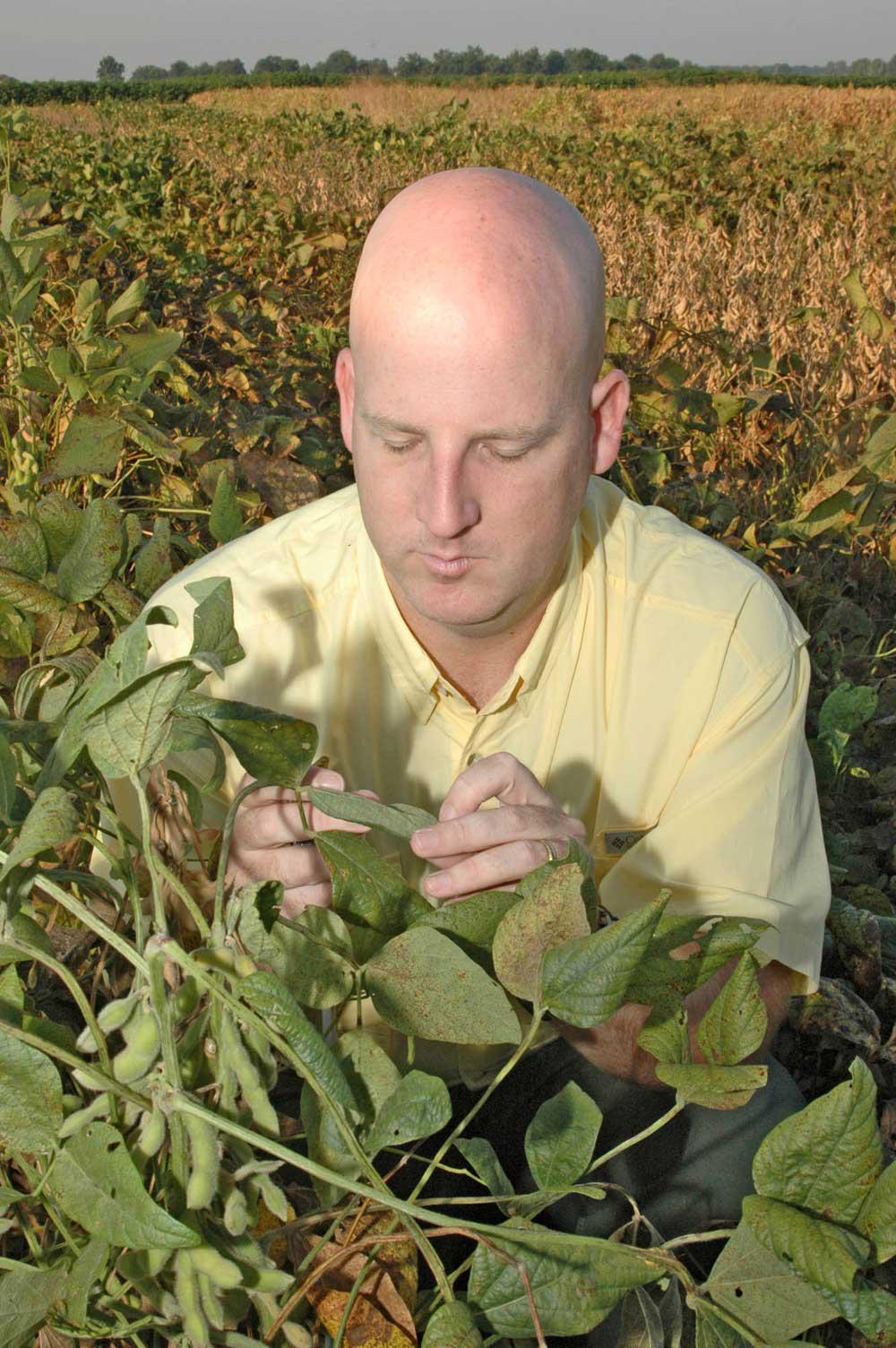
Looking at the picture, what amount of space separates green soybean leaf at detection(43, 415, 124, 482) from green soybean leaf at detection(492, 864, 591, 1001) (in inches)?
49.8

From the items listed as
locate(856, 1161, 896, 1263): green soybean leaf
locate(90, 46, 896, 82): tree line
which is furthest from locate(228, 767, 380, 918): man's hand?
locate(90, 46, 896, 82): tree line

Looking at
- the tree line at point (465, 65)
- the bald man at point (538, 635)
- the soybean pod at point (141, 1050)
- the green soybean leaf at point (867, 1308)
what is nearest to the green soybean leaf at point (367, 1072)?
the soybean pod at point (141, 1050)

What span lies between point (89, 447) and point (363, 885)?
1.25m

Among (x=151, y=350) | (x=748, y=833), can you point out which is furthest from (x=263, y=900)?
(x=151, y=350)

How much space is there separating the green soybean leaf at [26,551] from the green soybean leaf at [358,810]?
1.88 ft

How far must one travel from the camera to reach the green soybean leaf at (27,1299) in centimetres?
56

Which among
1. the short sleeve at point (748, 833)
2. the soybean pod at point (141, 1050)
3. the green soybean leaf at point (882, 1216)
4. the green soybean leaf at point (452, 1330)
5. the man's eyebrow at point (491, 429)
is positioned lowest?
the short sleeve at point (748, 833)

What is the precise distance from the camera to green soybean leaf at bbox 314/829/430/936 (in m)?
0.59

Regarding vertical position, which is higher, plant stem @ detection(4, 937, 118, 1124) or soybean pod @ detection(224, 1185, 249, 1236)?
plant stem @ detection(4, 937, 118, 1124)

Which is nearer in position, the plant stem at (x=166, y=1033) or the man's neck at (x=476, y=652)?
the plant stem at (x=166, y=1033)

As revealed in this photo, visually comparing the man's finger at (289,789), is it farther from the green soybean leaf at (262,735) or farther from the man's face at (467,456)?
the man's face at (467,456)

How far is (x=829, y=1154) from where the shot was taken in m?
0.57

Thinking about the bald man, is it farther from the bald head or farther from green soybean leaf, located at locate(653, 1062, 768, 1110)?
green soybean leaf, located at locate(653, 1062, 768, 1110)

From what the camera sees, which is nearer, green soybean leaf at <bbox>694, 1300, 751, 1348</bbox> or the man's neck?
green soybean leaf at <bbox>694, 1300, 751, 1348</bbox>
